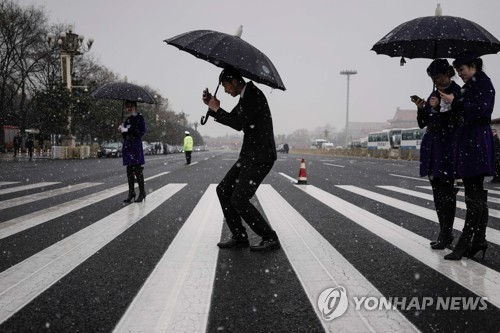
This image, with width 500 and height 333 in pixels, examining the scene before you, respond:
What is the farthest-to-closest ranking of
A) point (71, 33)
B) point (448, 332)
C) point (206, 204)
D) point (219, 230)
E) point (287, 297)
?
point (71, 33) < point (206, 204) < point (219, 230) < point (287, 297) < point (448, 332)

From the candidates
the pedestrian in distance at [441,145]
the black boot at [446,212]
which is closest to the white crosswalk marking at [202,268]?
the black boot at [446,212]

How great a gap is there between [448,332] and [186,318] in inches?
56.7

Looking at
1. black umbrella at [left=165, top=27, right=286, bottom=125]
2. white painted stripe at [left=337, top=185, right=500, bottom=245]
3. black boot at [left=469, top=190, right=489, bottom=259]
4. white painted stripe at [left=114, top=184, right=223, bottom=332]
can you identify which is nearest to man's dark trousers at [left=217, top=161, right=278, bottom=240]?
white painted stripe at [left=114, top=184, right=223, bottom=332]

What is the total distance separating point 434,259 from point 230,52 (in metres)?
2.60

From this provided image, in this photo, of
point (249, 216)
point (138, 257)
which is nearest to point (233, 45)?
→ point (249, 216)

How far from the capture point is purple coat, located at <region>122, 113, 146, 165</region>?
273 inches

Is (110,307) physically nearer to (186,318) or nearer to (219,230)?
(186,318)

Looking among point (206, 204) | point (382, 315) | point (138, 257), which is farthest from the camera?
point (206, 204)

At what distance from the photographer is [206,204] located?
711cm

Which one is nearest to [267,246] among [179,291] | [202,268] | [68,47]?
[202,268]

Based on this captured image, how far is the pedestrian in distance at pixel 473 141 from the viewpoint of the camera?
3.58m

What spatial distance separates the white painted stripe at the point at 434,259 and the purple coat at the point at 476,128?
0.78m

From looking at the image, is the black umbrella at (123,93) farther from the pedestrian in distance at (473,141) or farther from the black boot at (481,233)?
the black boot at (481,233)

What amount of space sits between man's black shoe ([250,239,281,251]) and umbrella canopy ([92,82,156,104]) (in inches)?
157
